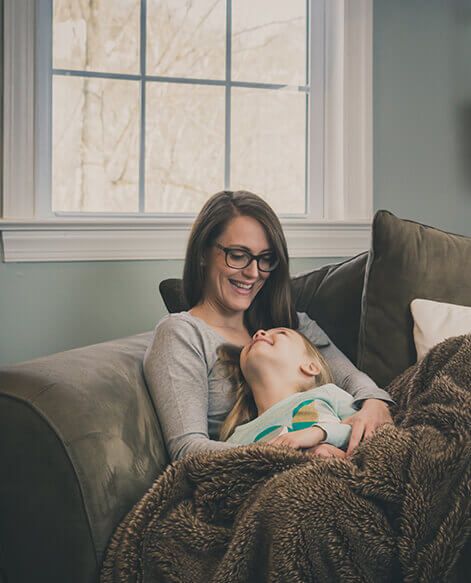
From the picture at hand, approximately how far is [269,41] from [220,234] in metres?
1.19

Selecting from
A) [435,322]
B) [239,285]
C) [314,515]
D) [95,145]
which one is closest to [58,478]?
[314,515]

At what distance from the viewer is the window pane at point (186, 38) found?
2.41 meters

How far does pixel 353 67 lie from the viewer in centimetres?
247

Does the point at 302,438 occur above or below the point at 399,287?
below

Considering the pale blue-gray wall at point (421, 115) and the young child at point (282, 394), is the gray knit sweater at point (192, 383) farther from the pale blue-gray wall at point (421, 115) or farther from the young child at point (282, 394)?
the pale blue-gray wall at point (421, 115)

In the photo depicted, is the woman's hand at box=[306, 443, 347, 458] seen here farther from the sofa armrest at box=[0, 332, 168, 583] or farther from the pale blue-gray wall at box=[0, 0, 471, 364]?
the pale blue-gray wall at box=[0, 0, 471, 364]

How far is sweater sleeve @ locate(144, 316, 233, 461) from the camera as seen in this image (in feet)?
4.25

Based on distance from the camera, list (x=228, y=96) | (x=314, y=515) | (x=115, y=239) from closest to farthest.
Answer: (x=314, y=515) → (x=115, y=239) → (x=228, y=96)

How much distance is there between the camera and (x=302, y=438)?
1232 mm

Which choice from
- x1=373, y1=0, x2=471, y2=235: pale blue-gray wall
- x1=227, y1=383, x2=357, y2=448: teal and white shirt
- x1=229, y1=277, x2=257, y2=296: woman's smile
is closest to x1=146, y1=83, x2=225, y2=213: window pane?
x1=373, y1=0, x2=471, y2=235: pale blue-gray wall

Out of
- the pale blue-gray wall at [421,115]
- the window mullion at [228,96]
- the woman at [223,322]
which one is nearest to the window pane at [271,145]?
the window mullion at [228,96]

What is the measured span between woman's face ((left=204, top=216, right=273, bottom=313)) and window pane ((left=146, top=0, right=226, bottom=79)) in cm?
102

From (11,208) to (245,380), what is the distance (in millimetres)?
1054

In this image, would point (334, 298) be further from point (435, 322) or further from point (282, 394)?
point (282, 394)
